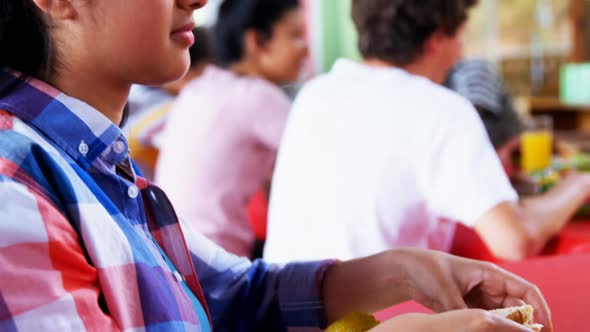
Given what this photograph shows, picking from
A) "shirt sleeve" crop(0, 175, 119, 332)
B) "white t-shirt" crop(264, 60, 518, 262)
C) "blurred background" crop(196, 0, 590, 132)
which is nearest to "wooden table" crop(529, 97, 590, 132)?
"blurred background" crop(196, 0, 590, 132)

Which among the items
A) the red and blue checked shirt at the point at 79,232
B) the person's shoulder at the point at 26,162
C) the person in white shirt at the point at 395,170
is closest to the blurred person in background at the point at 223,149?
the person in white shirt at the point at 395,170

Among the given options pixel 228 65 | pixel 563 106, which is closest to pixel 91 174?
pixel 228 65

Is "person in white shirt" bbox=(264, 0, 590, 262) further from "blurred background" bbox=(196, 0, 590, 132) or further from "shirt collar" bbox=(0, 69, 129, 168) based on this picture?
"blurred background" bbox=(196, 0, 590, 132)

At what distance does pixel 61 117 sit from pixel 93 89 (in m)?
0.05

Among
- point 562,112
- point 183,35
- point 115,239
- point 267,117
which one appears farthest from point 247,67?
point 562,112

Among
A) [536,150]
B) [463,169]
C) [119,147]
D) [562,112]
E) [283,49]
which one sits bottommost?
[562,112]

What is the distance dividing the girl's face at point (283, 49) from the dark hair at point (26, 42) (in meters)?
1.59

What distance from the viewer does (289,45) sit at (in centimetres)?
227

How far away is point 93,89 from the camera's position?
0.68 meters

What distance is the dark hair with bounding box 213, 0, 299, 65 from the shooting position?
7.22ft

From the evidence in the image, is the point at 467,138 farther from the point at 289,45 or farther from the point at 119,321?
the point at 289,45

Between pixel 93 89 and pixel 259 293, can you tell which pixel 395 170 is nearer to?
pixel 259 293

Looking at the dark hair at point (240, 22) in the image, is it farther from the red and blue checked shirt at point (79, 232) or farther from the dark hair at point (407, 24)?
the red and blue checked shirt at point (79, 232)

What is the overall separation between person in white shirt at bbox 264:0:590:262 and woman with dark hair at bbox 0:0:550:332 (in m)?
0.49
